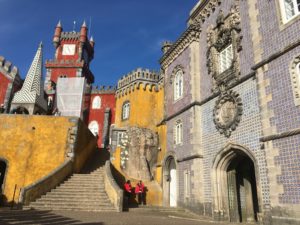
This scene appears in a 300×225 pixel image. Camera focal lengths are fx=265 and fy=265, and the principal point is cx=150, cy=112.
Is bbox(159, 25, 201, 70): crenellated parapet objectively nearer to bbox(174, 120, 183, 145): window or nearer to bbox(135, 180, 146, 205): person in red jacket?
bbox(174, 120, 183, 145): window

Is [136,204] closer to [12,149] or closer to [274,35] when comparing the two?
[12,149]

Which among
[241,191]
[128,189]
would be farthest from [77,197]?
[241,191]

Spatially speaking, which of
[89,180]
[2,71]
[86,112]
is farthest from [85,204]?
[2,71]

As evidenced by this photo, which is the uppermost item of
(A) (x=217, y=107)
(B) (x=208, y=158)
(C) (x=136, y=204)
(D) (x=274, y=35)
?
(D) (x=274, y=35)

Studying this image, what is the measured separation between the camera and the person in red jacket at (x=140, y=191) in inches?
640

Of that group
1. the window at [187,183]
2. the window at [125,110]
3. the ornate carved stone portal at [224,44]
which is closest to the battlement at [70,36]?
the window at [125,110]

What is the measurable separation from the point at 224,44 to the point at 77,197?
413 inches

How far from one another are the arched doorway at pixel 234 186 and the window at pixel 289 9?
547cm

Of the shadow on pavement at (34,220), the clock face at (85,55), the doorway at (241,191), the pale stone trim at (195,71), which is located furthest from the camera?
the clock face at (85,55)

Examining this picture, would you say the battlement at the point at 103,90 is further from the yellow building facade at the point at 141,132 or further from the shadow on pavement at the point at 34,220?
the shadow on pavement at the point at 34,220

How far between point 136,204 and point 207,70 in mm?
9082

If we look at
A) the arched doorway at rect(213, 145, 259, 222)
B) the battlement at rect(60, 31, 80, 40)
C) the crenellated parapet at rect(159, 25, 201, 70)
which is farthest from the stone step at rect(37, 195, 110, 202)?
the battlement at rect(60, 31, 80, 40)

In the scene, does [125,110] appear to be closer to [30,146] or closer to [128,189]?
[128,189]

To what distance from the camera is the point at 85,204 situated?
40.1 feet
